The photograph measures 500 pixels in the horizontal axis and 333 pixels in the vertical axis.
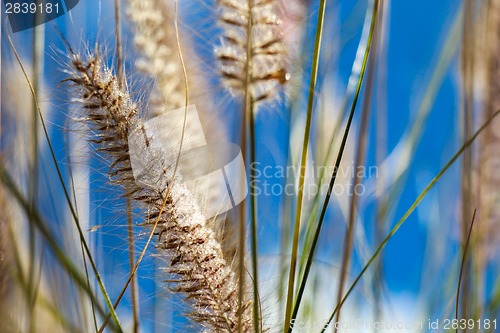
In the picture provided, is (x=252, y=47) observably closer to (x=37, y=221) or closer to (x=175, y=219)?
(x=175, y=219)

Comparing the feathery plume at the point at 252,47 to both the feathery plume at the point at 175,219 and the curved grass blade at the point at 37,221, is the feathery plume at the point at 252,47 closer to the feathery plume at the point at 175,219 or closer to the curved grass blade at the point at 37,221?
the feathery plume at the point at 175,219

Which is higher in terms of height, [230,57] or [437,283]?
[230,57]

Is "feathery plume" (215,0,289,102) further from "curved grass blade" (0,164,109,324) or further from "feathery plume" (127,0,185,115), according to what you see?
"curved grass blade" (0,164,109,324)

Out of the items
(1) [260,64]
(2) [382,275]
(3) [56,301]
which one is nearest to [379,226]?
(2) [382,275]

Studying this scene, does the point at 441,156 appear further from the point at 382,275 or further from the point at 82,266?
the point at 82,266

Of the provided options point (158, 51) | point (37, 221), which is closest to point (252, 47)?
point (158, 51)

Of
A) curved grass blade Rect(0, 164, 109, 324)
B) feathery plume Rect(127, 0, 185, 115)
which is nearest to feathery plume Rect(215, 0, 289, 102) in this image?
feathery plume Rect(127, 0, 185, 115)
